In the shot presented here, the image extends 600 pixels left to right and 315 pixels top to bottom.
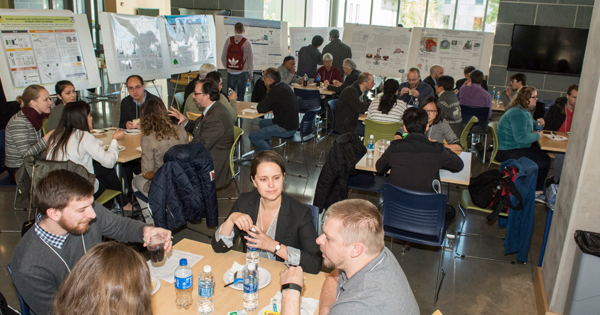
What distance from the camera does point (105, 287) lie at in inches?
53.1

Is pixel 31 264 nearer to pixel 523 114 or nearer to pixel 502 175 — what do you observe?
pixel 502 175

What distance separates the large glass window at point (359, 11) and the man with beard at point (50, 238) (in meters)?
12.2

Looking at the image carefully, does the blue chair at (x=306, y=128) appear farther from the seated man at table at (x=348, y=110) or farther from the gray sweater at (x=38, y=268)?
the gray sweater at (x=38, y=268)

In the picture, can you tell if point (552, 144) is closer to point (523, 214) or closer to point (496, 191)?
point (523, 214)

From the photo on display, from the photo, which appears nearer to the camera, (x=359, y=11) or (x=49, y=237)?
(x=49, y=237)

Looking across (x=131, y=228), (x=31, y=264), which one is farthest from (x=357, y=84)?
(x=31, y=264)

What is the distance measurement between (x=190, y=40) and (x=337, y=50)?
3.13 meters

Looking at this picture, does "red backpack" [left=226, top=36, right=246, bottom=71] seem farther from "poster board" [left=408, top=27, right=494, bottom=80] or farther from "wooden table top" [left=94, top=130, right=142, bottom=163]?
"wooden table top" [left=94, top=130, right=142, bottom=163]

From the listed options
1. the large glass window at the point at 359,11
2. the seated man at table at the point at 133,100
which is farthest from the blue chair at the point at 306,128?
the large glass window at the point at 359,11

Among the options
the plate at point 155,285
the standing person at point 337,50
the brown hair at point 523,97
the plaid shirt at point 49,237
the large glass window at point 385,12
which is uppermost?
the large glass window at point 385,12

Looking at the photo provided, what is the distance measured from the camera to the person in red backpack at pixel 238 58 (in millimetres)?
8930

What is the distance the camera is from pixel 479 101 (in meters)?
7.00

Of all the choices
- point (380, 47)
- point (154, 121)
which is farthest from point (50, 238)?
point (380, 47)

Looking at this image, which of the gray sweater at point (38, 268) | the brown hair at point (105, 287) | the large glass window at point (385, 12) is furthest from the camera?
the large glass window at point (385, 12)
